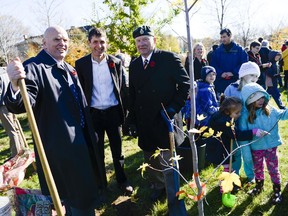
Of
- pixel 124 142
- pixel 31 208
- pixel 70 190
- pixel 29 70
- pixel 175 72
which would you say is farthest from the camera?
pixel 124 142

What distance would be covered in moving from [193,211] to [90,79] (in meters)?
2.06

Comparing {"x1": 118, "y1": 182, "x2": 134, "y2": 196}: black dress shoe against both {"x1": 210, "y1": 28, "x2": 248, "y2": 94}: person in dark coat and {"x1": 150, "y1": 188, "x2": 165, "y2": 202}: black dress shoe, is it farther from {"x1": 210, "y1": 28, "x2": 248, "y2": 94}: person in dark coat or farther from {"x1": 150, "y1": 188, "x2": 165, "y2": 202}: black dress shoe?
{"x1": 210, "y1": 28, "x2": 248, "y2": 94}: person in dark coat

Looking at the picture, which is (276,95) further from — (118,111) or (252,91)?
(118,111)

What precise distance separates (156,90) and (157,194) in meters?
1.40

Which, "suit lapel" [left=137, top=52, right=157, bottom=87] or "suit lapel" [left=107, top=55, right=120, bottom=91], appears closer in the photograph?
"suit lapel" [left=137, top=52, right=157, bottom=87]

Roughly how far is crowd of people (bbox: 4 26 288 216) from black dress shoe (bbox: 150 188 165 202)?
0.01 meters

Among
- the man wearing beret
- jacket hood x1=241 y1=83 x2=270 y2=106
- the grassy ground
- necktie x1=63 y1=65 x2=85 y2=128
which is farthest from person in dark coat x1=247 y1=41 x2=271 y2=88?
necktie x1=63 y1=65 x2=85 y2=128

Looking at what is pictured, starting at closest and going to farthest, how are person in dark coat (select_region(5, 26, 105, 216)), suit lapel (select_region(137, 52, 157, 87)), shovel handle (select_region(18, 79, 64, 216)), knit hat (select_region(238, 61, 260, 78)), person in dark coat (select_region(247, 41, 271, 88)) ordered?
shovel handle (select_region(18, 79, 64, 216))
person in dark coat (select_region(5, 26, 105, 216))
suit lapel (select_region(137, 52, 157, 87))
knit hat (select_region(238, 61, 260, 78))
person in dark coat (select_region(247, 41, 271, 88))

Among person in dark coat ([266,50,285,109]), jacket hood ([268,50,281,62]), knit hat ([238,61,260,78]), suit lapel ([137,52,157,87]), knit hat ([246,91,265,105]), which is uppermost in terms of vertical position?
suit lapel ([137,52,157,87])

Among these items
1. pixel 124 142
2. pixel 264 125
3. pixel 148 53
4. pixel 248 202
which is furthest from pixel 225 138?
pixel 124 142

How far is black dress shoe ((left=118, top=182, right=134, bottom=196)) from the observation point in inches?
153

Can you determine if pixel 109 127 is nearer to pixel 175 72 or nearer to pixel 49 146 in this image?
pixel 175 72

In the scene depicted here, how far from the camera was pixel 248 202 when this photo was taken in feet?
11.1

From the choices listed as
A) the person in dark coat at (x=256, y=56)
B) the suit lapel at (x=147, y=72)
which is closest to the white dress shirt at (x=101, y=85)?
the suit lapel at (x=147, y=72)
